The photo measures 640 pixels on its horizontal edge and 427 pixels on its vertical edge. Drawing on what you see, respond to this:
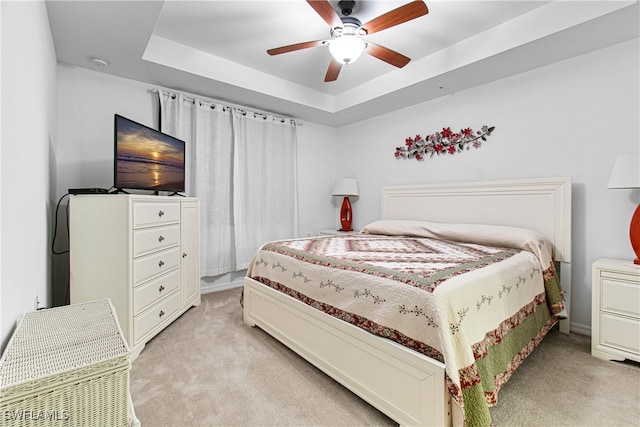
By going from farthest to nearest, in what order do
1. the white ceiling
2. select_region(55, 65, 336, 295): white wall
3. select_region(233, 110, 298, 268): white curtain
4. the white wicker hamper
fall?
select_region(233, 110, 298, 268): white curtain → select_region(55, 65, 336, 295): white wall → the white ceiling → the white wicker hamper

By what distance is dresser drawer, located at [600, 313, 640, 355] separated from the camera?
1.94 metres

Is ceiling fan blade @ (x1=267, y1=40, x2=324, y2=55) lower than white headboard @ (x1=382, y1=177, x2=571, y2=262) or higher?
higher

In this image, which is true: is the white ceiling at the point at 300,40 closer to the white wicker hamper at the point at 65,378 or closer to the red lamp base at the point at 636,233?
the red lamp base at the point at 636,233

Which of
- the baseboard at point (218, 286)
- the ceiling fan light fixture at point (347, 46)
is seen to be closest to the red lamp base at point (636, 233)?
the ceiling fan light fixture at point (347, 46)

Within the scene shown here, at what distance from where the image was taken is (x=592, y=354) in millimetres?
2074

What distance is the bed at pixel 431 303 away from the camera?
1.25 metres

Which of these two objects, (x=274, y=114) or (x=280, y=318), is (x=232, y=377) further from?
(x=274, y=114)

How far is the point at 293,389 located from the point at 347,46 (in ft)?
7.51

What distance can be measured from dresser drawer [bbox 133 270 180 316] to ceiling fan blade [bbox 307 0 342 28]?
2201mm

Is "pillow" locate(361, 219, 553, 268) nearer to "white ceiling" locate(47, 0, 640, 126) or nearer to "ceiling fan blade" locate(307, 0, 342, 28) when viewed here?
"white ceiling" locate(47, 0, 640, 126)

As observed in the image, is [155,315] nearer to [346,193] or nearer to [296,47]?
[296,47]

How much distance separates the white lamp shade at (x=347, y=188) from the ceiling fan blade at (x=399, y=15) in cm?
250

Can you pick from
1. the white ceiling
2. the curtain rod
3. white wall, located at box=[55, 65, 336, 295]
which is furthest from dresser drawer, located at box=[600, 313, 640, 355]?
white wall, located at box=[55, 65, 336, 295]

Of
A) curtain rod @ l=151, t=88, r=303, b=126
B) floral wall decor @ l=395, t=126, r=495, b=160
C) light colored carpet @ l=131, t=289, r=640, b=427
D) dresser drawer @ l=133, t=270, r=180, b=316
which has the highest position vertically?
curtain rod @ l=151, t=88, r=303, b=126
